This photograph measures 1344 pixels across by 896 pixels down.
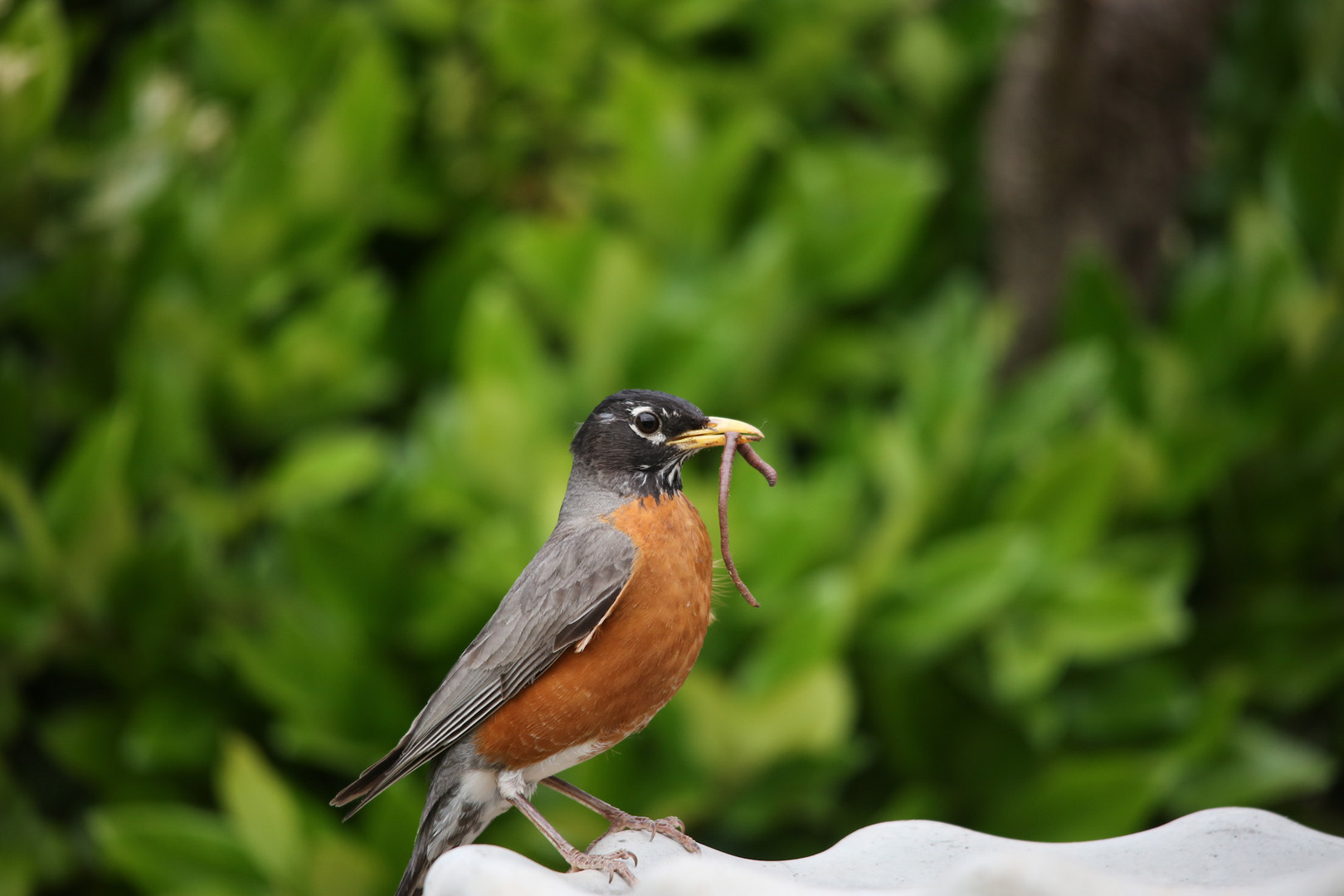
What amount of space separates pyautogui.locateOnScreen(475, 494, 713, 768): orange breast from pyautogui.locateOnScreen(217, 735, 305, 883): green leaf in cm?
179

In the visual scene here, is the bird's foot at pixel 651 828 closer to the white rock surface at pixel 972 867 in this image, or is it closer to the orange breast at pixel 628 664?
the white rock surface at pixel 972 867

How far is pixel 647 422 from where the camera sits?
112 cm

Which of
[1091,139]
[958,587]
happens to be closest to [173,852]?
[958,587]

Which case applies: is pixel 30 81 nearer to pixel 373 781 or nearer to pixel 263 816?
pixel 263 816

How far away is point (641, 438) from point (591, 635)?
19 cm

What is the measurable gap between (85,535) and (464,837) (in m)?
2.05

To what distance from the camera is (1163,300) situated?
442 centimetres

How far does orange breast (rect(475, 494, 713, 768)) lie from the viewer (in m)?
1.14

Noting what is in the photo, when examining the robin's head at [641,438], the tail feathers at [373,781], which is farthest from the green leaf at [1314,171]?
the tail feathers at [373,781]

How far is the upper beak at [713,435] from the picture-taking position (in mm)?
1040

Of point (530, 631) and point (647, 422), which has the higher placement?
point (647, 422)

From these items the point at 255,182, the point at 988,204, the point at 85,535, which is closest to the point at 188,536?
the point at 85,535

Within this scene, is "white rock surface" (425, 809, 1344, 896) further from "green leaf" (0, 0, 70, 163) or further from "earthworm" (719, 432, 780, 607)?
"green leaf" (0, 0, 70, 163)

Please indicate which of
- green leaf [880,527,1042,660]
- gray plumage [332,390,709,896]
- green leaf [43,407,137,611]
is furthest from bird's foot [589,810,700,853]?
green leaf [43,407,137,611]
